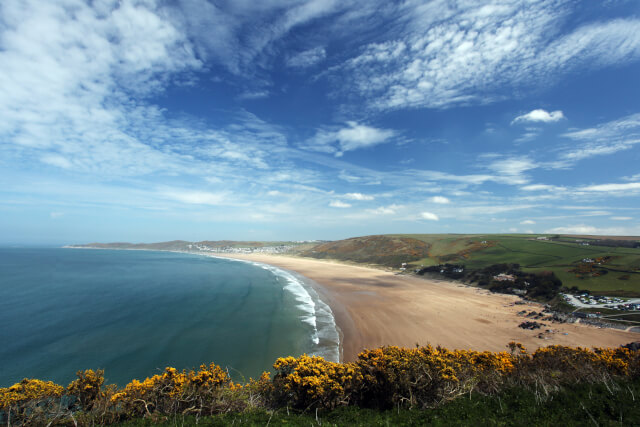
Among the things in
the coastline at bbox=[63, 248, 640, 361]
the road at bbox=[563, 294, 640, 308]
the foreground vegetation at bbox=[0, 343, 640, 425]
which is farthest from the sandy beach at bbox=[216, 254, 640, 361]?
the foreground vegetation at bbox=[0, 343, 640, 425]

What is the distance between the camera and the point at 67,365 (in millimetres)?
17234

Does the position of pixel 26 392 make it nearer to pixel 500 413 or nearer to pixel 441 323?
pixel 500 413

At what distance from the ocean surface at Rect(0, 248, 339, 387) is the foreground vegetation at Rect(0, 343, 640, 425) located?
3982 millimetres

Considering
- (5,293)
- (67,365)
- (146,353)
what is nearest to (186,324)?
(146,353)

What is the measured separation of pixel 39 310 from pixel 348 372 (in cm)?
4073

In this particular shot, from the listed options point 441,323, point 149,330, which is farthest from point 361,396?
point 149,330

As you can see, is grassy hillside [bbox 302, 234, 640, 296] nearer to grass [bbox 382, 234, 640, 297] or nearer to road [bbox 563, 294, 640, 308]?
grass [bbox 382, 234, 640, 297]

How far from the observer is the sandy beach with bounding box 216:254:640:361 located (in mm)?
22172

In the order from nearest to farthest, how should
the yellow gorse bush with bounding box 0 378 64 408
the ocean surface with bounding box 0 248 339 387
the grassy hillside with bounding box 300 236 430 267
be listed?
the yellow gorse bush with bounding box 0 378 64 408 < the ocean surface with bounding box 0 248 339 387 < the grassy hillside with bounding box 300 236 430 267

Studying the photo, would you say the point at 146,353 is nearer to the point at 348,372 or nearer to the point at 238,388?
the point at 238,388

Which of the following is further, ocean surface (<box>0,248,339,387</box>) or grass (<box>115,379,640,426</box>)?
ocean surface (<box>0,248,339,387</box>)

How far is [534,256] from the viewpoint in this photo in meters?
59.1

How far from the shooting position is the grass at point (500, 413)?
708 cm

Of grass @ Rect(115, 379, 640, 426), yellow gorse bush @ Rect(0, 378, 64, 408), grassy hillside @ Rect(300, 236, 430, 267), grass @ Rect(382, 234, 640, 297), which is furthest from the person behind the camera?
grassy hillside @ Rect(300, 236, 430, 267)
